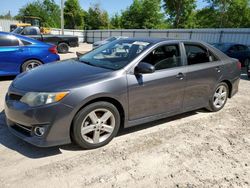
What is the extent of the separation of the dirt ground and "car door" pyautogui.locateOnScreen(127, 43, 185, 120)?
42cm

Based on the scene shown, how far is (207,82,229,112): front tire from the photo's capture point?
5004 millimetres

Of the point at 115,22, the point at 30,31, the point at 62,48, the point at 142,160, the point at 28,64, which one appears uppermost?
the point at 115,22

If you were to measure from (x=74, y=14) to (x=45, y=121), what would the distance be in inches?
2115

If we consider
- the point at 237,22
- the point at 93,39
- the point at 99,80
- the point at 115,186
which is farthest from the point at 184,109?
the point at 237,22

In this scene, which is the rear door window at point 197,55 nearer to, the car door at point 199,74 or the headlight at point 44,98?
the car door at point 199,74

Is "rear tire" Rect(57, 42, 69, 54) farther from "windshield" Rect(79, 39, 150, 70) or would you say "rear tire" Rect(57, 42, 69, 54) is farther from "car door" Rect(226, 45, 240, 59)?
"windshield" Rect(79, 39, 150, 70)

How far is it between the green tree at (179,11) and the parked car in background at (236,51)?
92.4 feet

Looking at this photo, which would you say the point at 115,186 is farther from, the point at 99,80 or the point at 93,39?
the point at 93,39

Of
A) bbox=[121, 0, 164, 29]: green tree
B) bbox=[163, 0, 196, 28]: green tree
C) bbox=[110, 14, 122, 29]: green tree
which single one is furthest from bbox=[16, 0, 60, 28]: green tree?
bbox=[163, 0, 196, 28]: green tree

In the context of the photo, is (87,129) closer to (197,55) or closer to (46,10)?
(197,55)

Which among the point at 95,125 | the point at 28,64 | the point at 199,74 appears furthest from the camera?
the point at 28,64

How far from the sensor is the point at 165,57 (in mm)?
4082

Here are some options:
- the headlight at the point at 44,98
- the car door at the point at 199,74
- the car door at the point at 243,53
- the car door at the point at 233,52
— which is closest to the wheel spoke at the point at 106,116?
the headlight at the point at 44,98

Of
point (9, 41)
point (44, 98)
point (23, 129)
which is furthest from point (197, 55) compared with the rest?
point (9, 41)
